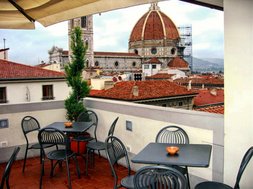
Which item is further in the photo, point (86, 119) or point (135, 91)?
point (135, 91)

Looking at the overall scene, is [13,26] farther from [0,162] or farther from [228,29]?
[0,162]

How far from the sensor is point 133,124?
4.24 m

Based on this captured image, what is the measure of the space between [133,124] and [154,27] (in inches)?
2363

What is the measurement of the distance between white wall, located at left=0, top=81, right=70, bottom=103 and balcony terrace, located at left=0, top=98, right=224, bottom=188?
1318 centimetres

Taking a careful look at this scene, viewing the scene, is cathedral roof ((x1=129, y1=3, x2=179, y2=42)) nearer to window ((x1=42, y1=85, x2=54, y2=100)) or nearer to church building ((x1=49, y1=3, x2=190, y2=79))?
church building ((x1=49, y1=3, x2=190, y2=79))

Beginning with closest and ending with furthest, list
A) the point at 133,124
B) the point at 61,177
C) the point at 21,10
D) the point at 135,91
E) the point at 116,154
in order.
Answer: the point at 21,10
the point at 116,154
the point at 61,177
the point at 133,124
the point at 135,91

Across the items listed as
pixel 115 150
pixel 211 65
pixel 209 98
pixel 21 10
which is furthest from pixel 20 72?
pixel 211 65

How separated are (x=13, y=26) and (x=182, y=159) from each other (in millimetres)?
2253

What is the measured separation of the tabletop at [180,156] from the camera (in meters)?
2.31

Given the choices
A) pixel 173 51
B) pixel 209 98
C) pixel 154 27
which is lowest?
pixel 209 98

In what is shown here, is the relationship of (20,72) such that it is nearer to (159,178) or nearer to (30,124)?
(30,124)

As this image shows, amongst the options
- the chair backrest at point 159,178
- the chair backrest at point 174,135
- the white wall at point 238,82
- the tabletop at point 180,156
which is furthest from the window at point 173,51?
the chair backrest at point 159,178

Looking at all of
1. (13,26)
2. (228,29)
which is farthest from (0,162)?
(228,29)

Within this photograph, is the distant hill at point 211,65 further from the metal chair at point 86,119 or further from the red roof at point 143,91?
the red roof at point 143,91
